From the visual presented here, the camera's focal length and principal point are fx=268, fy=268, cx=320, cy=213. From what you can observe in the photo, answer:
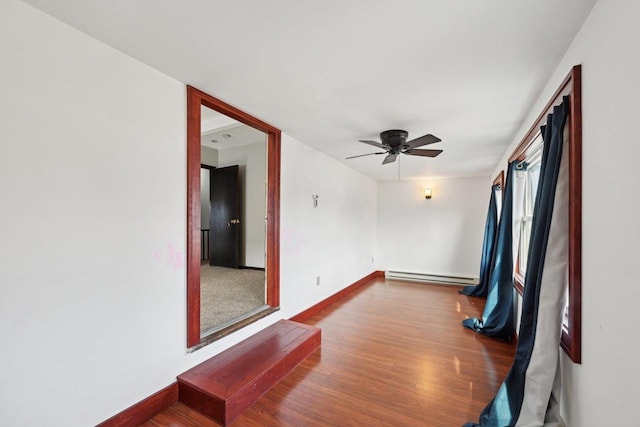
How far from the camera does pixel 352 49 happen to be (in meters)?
1.51

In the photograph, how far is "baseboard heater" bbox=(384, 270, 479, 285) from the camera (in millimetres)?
5520

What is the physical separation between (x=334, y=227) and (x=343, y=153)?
1.18 metres

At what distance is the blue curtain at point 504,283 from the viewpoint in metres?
2.90

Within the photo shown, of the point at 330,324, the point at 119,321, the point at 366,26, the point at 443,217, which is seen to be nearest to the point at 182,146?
the point at 119,321

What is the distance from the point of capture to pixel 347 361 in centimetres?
246

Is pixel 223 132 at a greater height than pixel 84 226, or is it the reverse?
pixel 223 132

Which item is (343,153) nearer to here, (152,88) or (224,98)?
(224,98)

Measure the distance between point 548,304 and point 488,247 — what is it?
3.49 metres

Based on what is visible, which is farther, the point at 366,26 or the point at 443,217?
the point at 443,217

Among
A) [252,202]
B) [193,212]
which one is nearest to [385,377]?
[193,212]

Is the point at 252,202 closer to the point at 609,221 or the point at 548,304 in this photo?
the point at 548,304

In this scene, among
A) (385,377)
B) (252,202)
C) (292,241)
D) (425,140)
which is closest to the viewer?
(385,377)

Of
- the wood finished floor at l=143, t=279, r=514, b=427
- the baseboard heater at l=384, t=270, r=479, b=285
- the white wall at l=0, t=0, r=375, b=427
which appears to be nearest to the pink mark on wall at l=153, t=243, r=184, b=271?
the white wall at l=0, t=0, r=375, b=427

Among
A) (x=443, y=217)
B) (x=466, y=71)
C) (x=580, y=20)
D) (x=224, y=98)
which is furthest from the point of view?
(x=443, y=217)
